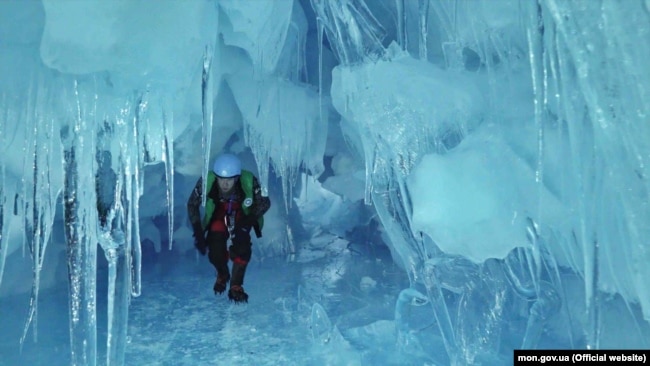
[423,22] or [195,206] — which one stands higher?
[423,22]

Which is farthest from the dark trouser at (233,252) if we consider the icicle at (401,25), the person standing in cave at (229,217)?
the icicle at (401,25)

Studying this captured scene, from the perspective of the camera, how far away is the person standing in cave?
4559mm

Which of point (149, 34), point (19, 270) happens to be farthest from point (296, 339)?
point (19, 270)

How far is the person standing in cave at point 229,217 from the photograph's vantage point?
4559 mm

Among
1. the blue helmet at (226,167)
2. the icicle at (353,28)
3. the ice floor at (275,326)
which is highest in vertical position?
the icicle at (353,28)

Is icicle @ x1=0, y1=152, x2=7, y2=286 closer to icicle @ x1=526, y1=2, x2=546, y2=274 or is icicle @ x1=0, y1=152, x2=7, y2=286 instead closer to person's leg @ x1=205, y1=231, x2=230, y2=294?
person's leg @ x1=205, y1=231, x2=230, y2=294

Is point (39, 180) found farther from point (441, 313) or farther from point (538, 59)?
point (538, 59)

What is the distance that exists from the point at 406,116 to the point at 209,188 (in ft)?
6.88

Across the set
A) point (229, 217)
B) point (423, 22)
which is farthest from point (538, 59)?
point (229, 217)

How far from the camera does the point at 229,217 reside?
4785mm

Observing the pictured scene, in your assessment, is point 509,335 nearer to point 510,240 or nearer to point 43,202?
point 510,240

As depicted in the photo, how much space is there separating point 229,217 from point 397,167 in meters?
1.86

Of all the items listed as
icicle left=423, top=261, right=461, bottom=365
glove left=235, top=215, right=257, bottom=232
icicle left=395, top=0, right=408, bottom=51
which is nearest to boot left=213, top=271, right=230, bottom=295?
glove left=235, top=215, right=257, bottom=232

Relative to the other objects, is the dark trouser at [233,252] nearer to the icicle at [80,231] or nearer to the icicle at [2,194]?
the icicle at [80,231]
